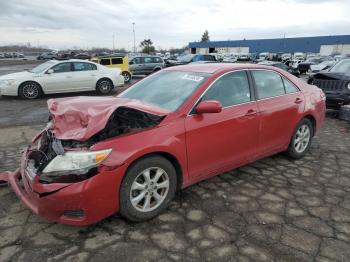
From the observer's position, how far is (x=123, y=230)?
3.13 m

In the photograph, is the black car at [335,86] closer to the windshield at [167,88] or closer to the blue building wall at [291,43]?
the windshield at [167,88]

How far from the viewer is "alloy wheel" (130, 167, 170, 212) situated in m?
3.15

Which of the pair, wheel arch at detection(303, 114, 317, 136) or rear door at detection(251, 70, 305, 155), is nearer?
rear door at detection(251, 70, 305, 155)

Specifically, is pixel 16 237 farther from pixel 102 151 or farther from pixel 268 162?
pixel 268 162

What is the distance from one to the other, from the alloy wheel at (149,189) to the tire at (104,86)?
1083 centimetres

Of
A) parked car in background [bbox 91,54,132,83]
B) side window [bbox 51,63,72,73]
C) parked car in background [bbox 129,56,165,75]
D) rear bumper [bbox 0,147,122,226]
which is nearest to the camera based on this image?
rear bumper [bbox 0,147,122,226]

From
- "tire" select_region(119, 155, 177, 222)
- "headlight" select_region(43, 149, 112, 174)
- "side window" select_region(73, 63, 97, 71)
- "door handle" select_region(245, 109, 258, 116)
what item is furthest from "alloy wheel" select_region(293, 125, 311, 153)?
"side window" select_region(73, 63, 97, 71)

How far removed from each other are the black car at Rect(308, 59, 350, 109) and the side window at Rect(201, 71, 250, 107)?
518cm

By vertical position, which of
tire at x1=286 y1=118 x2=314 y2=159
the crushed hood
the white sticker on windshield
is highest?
the white sticker on windshield

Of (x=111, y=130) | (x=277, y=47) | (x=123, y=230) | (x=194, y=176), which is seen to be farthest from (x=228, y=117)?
(x=277, y=47)

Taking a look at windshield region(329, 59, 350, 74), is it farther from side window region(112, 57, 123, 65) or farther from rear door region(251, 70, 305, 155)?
side window region(112, 57, 123, 65)

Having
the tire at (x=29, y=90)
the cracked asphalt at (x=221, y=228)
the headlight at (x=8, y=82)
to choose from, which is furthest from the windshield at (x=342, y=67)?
the headlight at (x=8, y=82)

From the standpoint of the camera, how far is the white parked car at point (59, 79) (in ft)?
38.5

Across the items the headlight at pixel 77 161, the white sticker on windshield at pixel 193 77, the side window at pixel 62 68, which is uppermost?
the white sticker on windshield at pixel 193 77
